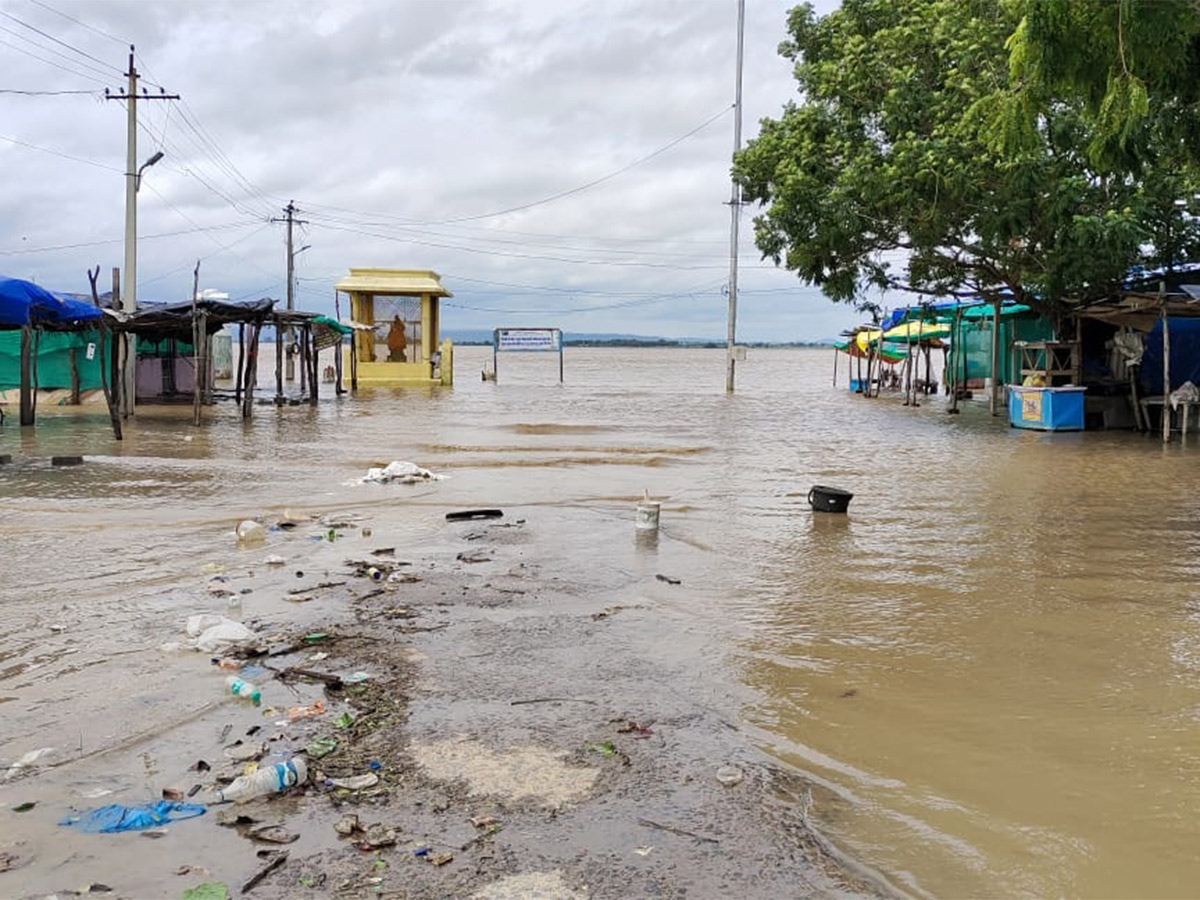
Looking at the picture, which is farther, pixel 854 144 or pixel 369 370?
pixel 369 370

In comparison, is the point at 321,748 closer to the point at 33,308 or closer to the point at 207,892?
the point at 207,892

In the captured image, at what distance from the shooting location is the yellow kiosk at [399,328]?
38.5m

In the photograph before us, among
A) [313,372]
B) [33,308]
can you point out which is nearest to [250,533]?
[33,308]

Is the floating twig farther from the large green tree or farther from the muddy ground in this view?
the large green tree

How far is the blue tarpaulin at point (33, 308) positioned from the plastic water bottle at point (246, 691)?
1334 centimetres

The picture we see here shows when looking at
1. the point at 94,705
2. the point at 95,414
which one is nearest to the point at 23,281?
the point at 95,414

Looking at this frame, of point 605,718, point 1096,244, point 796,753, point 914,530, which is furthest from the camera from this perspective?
point 1096,244

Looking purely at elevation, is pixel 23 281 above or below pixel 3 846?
above

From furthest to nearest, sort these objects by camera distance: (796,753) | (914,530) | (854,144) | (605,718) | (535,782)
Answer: (854,144) < (914,530) < (605,718) < (796,753) < (535,782)

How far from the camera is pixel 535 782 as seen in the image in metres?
4.24

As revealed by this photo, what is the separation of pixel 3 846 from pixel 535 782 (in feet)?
6.17

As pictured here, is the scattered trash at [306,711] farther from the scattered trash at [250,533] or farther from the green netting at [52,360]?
the green netting at [52,360]

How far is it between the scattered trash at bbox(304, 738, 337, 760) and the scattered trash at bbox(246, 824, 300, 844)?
2.02 ft

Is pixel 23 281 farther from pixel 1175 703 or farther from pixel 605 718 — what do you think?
pixel 1175 703
